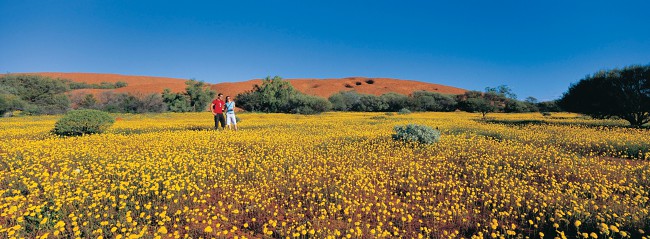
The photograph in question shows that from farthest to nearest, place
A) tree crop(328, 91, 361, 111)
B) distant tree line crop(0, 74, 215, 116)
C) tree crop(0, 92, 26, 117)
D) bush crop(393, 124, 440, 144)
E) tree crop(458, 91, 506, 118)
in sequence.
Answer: tree crop(328, 91, 361, 111), distant tree line crop(0, 74, 215, 116), tree crop(458, 91, 506, 118), tree crop(0, 92, 26, 117), bush crop(393, 124, 440, 144)

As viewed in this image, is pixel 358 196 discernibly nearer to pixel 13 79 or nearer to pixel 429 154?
pixel 429 154

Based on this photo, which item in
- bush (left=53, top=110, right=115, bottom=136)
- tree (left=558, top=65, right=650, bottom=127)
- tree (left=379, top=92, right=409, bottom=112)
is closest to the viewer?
bush (left=53, top=110, right=115, bottom=136)

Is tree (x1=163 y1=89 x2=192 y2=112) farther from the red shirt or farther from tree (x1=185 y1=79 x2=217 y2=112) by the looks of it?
the red shirt

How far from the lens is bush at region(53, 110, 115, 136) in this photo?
14688 millimetres

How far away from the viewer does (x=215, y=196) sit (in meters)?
6.43

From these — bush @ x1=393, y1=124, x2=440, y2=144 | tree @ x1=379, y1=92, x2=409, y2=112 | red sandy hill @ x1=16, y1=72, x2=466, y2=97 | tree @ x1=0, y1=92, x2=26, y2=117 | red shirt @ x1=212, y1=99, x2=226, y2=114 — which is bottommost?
tree @ x1=0, y1=92, x2=26, y2=117

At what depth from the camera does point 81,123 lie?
591 inches

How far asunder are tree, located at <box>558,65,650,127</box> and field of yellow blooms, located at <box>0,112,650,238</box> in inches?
476

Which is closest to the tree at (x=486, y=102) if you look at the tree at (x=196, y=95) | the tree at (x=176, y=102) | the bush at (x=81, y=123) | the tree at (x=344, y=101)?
the tree at (x=344, y=101)

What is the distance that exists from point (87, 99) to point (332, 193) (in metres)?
57.2

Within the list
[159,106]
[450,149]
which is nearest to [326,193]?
[450,149]

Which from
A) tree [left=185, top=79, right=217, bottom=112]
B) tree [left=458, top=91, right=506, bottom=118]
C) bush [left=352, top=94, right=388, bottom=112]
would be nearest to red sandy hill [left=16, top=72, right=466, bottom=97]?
bush [left=352, top=94, right=388, bottom=112]

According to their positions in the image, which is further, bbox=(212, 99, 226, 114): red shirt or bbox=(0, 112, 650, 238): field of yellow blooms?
bbox=(212, 99, 226, 114): red shirt

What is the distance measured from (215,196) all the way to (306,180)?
6.68ft
